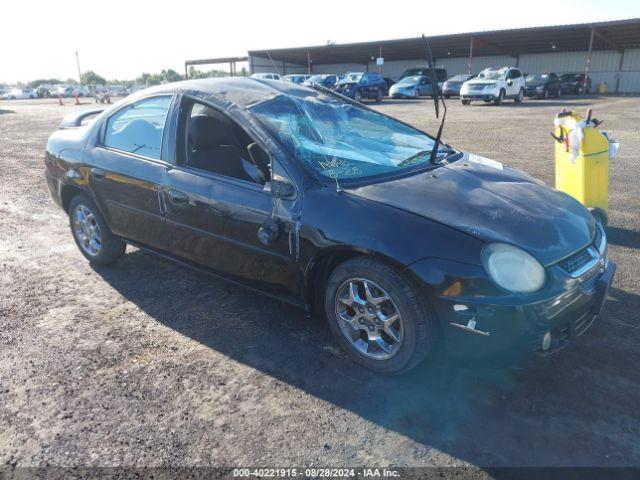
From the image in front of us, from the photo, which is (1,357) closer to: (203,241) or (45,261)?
(203,241)

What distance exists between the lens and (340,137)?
3482mm

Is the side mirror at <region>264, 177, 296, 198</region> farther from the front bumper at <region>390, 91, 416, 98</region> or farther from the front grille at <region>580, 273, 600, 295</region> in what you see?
the front bumper at <region>390, 91, 416, 98</region>

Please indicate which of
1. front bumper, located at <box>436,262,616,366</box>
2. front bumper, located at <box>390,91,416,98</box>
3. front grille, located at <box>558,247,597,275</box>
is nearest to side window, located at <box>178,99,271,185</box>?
front bumper, located at <box>436,262,616,366</box>

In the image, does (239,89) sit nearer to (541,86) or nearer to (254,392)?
(254,392)

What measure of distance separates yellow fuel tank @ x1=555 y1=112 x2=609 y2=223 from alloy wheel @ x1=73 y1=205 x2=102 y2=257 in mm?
4650

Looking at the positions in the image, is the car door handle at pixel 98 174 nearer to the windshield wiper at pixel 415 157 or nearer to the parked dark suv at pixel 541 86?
the windshield wiper at pixel 415 157

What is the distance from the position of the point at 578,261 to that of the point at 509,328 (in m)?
0.66

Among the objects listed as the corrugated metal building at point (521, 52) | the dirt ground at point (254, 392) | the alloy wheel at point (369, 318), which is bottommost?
the dirt ground at point (254, 392)

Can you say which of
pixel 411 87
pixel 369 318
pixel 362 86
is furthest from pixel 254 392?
pixel 411 87

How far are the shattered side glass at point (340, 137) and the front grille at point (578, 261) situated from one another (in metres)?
1.18

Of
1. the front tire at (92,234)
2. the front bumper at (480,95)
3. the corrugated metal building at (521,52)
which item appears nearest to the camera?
the front tire at (92,234)

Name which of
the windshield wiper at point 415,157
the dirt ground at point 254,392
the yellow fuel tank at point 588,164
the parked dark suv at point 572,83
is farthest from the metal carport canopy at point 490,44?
the dirt ground at point 254,392

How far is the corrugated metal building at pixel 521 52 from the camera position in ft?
106

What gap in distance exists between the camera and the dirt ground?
91.1 inches
